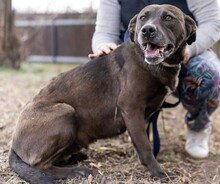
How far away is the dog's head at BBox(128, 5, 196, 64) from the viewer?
9.20 feet

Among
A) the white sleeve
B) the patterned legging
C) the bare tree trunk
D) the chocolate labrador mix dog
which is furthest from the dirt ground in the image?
the bare tree trunk

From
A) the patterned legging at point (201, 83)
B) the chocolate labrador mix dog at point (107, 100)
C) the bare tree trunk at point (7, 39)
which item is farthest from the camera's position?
the bare tree trunk at point (7, 39)

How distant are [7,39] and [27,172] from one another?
816cm

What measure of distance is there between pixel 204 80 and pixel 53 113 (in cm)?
139

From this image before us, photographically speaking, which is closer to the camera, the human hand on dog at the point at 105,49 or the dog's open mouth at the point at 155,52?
the dog's open mouth at the point at 155,52

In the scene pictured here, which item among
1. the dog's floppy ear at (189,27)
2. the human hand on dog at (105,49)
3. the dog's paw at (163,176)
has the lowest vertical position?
the dog's paw at (163,176)

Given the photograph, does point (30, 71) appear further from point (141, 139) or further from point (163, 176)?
point (163, 176)

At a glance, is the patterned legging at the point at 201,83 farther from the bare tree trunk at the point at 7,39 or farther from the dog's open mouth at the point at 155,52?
the bare tree trunk at the point at 7,39

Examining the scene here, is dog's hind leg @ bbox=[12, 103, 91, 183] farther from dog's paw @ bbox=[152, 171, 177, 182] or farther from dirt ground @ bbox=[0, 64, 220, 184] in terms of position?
dog's paw @ bbox=[152, 171, 177, 182]

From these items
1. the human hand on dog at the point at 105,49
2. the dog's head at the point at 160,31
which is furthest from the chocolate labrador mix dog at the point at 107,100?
the human hand on dog at the point at 105,49

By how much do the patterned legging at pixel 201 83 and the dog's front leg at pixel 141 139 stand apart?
33.4 inches

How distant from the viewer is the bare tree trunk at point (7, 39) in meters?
10.6

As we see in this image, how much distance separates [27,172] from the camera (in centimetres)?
290

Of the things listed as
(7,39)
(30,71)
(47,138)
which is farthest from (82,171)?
(7,39)
